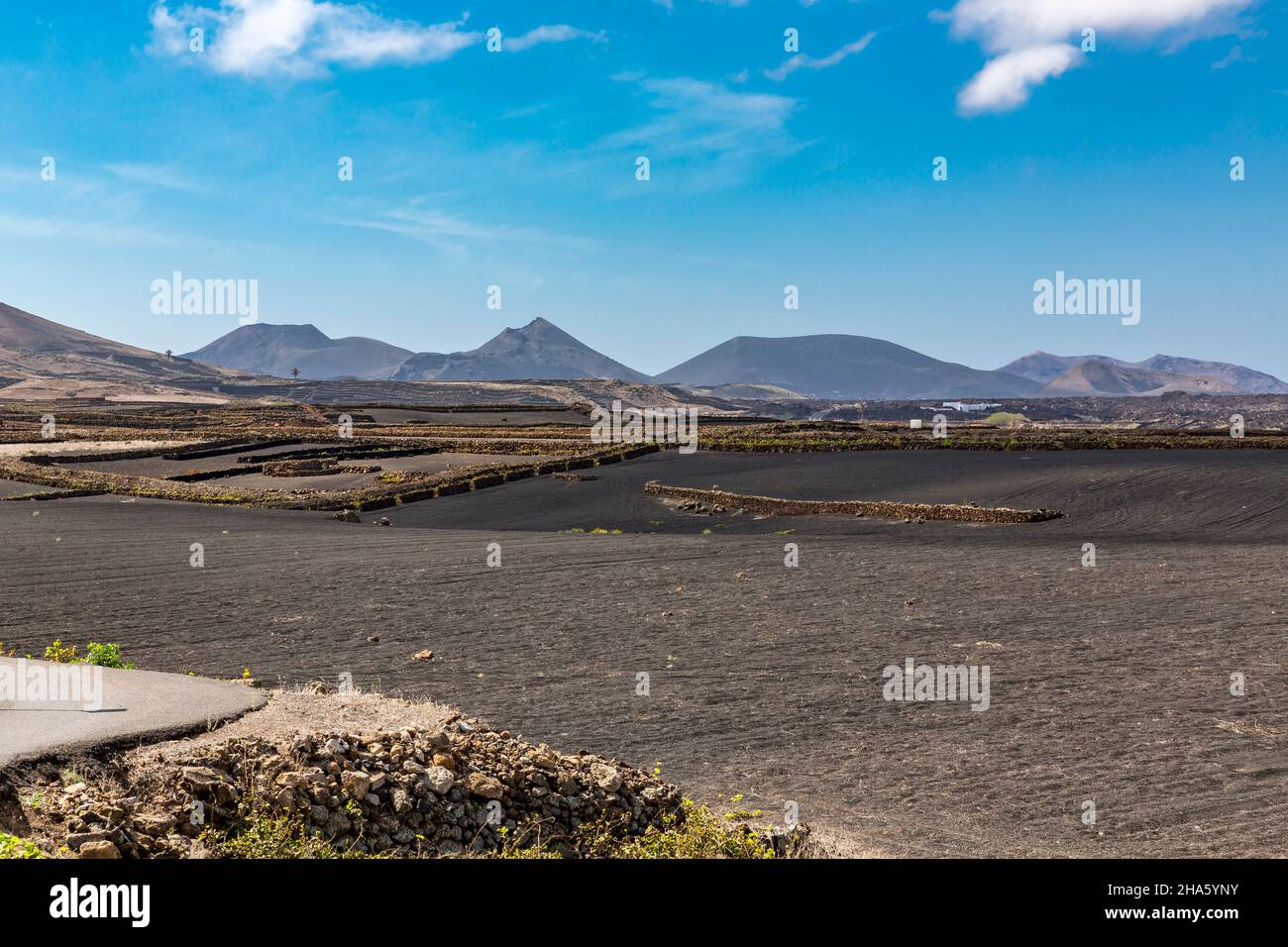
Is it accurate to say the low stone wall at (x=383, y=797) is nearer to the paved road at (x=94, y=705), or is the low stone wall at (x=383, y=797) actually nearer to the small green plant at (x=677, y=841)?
the small green plant at (x=677, y=841)

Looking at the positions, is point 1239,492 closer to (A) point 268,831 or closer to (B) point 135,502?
(A) point 268,831

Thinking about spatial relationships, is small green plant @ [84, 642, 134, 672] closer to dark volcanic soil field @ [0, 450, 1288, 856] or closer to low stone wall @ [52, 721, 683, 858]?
dark volcanic soil field @ [0, 450, 1288, 856]

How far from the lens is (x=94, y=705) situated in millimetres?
10102

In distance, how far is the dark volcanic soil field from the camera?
11.7 meters

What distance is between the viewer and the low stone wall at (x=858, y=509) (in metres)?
38.4

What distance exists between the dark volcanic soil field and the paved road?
165 inches

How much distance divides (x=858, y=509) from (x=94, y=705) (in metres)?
35.2

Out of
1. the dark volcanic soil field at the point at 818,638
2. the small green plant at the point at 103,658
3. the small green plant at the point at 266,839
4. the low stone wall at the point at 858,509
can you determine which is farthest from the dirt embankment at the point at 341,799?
the low stone wall at the point at 858,509

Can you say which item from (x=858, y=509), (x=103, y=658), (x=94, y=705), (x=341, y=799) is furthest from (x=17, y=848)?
(x=858, y=509)

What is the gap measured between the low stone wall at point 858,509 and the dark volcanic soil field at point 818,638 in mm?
1714

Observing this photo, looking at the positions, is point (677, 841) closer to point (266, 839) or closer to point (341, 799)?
point (341, 799)
